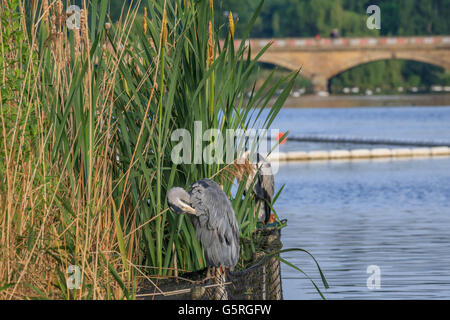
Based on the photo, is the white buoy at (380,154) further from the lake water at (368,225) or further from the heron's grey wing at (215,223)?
the heron's grey wing at (215,223)

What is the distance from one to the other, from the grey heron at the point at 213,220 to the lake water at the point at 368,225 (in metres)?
3.69

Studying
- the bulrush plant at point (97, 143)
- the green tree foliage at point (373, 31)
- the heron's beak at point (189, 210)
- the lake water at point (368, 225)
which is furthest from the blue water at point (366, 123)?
the heron's beak at point (189, 210)

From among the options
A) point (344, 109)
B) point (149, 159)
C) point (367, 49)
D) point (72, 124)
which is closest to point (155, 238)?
point (149, 159)

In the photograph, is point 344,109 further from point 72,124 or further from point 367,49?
point 72,124

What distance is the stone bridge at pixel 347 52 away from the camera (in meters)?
68.8

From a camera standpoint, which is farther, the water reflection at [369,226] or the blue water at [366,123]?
the blue water at [366,123]

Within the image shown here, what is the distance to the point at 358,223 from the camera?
1362 cm

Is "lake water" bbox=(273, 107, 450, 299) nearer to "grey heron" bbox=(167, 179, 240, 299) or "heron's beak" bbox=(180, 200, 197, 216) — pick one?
"grey heron" bbox=(167, 179, 240, 299)

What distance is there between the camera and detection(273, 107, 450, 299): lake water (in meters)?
8.95

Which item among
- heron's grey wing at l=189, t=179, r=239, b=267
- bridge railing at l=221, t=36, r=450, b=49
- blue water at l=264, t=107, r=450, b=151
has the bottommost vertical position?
blue water at l=264, t=107, r=450, b=151

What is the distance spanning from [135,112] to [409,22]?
79914 millimetres

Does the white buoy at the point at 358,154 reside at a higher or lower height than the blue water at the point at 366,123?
higher

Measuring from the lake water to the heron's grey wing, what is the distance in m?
3.69

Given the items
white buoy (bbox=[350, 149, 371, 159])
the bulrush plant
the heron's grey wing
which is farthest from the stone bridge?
the heron's grey wing
